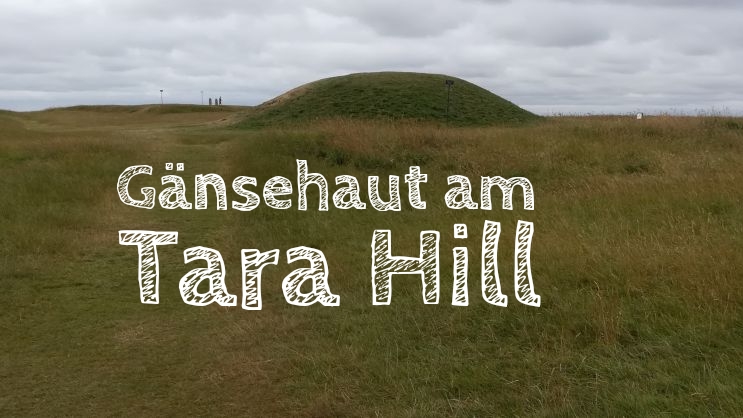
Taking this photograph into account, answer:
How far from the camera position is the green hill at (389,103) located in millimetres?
30828

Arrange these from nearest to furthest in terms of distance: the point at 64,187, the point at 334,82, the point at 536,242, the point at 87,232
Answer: the point at 536,242 < the point at 87,232 < the point at 64,187 < the point at 334,82

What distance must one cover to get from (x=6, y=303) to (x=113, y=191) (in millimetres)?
6433

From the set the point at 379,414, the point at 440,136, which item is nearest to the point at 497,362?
the point at 379,414

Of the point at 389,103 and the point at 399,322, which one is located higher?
the point at 389,103

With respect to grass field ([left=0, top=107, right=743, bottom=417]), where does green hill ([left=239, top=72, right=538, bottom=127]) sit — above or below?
above

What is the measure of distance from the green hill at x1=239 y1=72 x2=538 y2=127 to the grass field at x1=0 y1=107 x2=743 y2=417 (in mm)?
21354

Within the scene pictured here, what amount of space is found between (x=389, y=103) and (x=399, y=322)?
92.7 feet

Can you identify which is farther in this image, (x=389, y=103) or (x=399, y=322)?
(x=389, y=103)

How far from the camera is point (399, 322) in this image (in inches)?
196

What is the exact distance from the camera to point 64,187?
456 inches

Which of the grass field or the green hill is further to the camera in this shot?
the green hill

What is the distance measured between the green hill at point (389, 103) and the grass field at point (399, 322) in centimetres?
2135

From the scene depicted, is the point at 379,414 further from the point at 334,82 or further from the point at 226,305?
the point at 334,82

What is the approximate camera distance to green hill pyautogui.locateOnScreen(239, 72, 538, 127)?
3083cm
